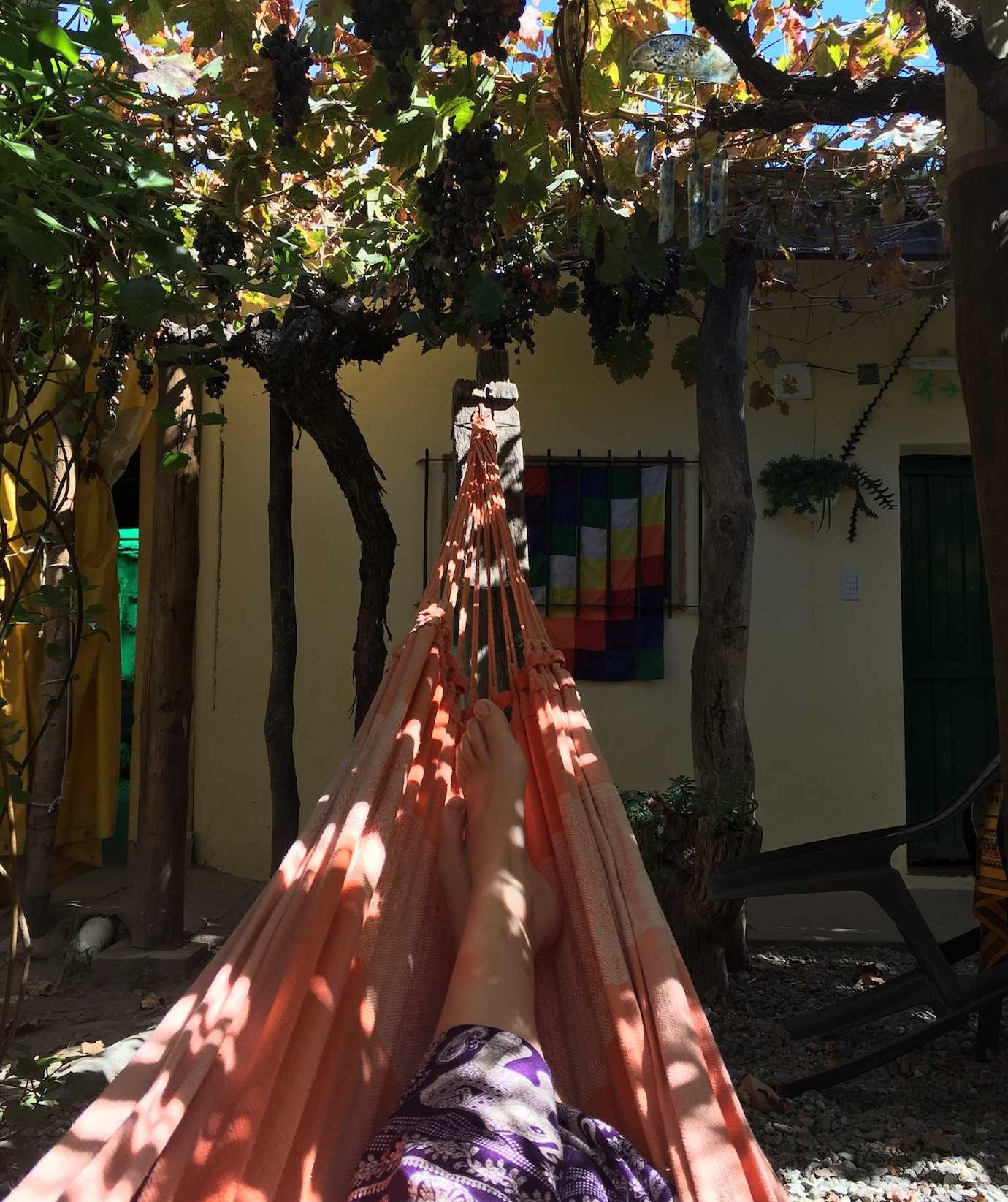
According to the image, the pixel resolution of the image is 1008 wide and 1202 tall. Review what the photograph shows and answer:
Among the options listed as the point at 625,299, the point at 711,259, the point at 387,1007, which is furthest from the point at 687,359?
the point at 387,1007

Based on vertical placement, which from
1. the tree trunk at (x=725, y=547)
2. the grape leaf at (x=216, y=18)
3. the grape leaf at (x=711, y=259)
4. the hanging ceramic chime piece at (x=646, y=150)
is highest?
the grape leaf at (x=216, y=18)

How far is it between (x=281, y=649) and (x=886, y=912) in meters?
1.56

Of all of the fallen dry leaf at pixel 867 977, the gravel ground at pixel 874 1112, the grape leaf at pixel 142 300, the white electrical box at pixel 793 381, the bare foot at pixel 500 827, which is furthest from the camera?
the white electrical box at pixel 793 381

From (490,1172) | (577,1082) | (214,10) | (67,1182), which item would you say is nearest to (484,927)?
(577,1082)

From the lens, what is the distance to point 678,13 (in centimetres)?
210

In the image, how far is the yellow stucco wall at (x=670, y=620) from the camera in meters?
3.40

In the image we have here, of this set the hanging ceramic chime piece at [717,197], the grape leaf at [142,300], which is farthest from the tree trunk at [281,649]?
the grape leaf at [142,300]

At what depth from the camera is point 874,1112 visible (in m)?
1.76

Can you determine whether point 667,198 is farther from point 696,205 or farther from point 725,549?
point 725,549

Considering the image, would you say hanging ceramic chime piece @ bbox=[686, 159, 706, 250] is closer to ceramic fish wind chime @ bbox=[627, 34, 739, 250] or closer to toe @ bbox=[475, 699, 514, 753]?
ceramic fish wind chime @ bbox=[627, 34, 739, 250]

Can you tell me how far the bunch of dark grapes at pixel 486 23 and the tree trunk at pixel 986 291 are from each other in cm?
57

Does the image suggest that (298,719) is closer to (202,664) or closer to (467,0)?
(202,664)

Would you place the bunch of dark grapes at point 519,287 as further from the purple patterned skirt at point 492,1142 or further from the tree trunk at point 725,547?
the purple patterned skirt at point 492,1142

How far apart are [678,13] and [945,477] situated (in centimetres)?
212
